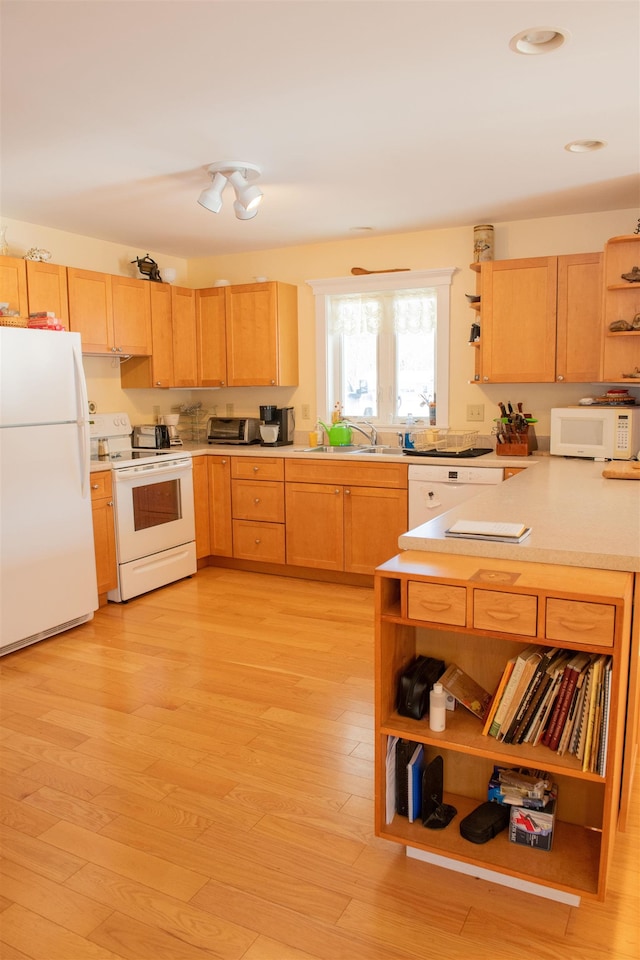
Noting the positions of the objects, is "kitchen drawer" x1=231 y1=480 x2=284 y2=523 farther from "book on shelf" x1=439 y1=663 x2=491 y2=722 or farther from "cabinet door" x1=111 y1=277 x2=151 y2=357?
"book on shelf" x1=439 y1=663 x2=491 y2=722

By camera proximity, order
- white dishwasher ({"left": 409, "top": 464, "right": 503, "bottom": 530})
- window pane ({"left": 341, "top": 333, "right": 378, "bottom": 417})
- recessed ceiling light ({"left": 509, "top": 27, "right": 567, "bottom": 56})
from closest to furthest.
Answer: recessed ceiling light ({"left": 509, "top": 27, "right": 567, "bottom": 56})
white dishwasher ({"left": 409, "top": 464, "right": 503, "bottom": 530})
window pane ({"left": 341, "top": 333, "right": 378, "bottom": 417})

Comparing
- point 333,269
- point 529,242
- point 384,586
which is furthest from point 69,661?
point 529,242

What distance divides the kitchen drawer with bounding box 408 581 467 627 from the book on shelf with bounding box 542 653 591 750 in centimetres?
29

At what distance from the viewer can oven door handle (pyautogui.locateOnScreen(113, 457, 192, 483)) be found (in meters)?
4.23

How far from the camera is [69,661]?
3461mm

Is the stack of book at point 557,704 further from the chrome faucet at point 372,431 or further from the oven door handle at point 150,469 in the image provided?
the chrome faucet at point 372,431

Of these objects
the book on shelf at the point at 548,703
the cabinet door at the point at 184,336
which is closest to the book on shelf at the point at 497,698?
the book on shelf at the point at 548,703

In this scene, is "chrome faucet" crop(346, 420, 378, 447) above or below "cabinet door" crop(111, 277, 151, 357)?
below

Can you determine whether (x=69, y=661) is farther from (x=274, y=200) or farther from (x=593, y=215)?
(x=593, y=215)

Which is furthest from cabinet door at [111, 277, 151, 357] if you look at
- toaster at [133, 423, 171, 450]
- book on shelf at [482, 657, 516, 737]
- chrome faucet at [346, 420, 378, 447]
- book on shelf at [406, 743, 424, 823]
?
book on shelf at [482, 657, 516, 737]

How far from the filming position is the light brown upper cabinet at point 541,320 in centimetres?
407

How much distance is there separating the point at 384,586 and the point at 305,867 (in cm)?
86

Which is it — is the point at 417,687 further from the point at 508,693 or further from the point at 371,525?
the point at 371,525

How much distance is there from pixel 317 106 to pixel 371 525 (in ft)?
8.51
